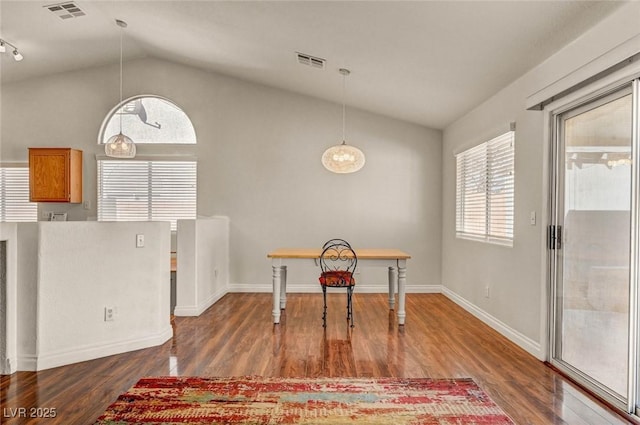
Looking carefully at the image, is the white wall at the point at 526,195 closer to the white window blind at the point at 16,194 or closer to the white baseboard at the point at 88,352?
the white baseboard at the point at 88,352

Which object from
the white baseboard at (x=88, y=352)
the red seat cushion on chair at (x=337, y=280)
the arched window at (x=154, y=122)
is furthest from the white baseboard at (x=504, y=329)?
the arched window at (x=154, y=122)

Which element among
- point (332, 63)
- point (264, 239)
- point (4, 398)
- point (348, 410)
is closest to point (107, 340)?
point (4, 398)

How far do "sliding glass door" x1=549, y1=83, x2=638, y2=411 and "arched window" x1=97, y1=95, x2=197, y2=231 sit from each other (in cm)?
503

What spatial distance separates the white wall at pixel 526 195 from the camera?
8.73 ft

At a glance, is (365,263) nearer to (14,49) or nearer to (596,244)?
(596,244)

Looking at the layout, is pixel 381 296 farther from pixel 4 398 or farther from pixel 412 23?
pixel 4 398

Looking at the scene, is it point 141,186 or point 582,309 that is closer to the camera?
point 582,309

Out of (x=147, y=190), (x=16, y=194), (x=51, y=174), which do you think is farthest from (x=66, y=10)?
(x=16, y=194)

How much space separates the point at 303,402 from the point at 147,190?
489 centimetres

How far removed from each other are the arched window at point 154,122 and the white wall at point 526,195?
4.31m

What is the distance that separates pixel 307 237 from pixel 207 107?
2603 mm

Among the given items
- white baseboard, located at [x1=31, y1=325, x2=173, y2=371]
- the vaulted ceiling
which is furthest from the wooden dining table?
the vaulted ceiling

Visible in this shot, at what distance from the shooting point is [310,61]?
4.73m

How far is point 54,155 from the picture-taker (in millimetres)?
5871
